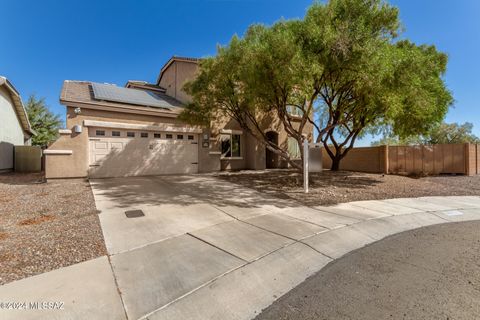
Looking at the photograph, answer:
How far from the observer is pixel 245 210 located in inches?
240

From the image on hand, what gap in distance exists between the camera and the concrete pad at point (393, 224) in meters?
4.84

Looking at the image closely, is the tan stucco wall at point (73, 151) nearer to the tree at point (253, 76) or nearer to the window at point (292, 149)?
the tree at point (253, 76)

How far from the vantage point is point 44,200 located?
693 cm

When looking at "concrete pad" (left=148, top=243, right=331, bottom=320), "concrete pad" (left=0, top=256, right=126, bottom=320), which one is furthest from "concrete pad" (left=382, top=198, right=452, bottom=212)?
"concrete pad" (left=0, top=256, right=126, bottom=320)

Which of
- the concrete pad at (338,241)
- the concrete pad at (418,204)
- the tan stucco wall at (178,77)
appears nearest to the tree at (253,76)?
the concrete pad at (418,204)

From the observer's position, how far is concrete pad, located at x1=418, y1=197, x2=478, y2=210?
710 centimetres

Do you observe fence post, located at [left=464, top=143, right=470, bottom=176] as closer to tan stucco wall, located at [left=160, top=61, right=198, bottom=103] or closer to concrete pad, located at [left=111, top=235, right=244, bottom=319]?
concrete pad, located at [left=111, top=235, right=244, bottom=319]

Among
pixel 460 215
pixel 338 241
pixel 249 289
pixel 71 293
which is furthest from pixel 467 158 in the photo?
pixel 71 293

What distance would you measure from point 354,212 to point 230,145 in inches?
407

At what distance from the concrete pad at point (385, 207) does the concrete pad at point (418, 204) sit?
34 centimetres

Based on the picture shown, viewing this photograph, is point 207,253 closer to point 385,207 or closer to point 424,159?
point 385,207

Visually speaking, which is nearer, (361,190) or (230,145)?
(361,190)

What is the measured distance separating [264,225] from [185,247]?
181 centimetres

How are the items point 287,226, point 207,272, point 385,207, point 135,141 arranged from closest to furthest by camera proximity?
point 207,272 < point 287,226 < point 385,207 < point 135,141
